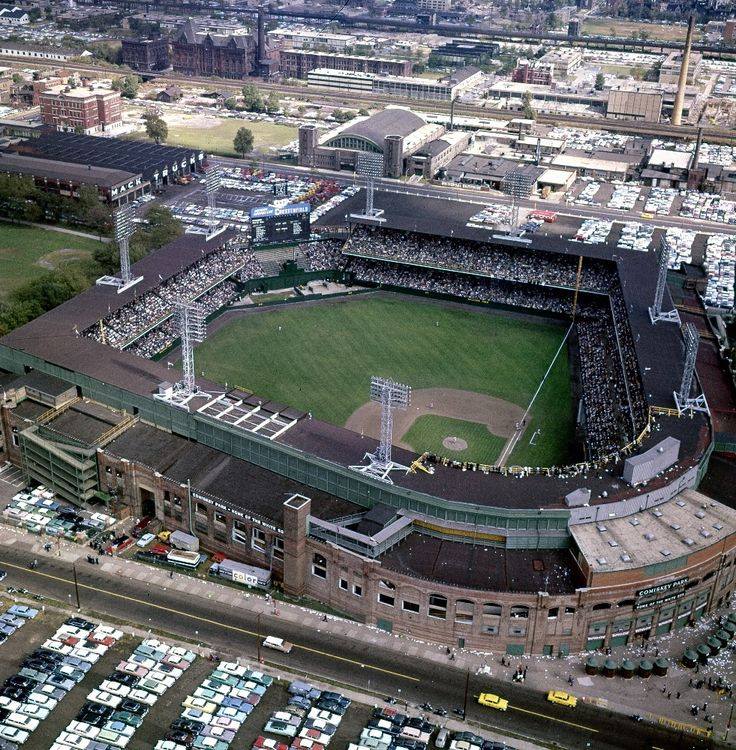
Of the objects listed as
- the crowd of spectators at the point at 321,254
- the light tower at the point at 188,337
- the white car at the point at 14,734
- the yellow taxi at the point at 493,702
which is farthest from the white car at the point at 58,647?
the crowd of spectators at the point at 321,254

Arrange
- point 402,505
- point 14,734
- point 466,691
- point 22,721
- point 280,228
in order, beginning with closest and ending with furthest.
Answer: point 14,734, point 22,721, point 466,691, point 402,505, point 280,228

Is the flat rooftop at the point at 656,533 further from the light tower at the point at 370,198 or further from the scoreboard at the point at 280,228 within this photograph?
the scoreboard at the point at 280,228

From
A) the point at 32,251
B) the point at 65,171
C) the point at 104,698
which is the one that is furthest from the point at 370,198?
the point at 104,698

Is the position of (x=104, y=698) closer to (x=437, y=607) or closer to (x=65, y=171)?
(x=437, y=607)

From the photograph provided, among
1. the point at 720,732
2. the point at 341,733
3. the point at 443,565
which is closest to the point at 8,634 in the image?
the point at 341,733

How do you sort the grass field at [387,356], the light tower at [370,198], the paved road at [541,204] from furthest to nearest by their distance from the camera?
the paved road at [541,204] < the light tower at [370,198] < the grass field at [387,356]
